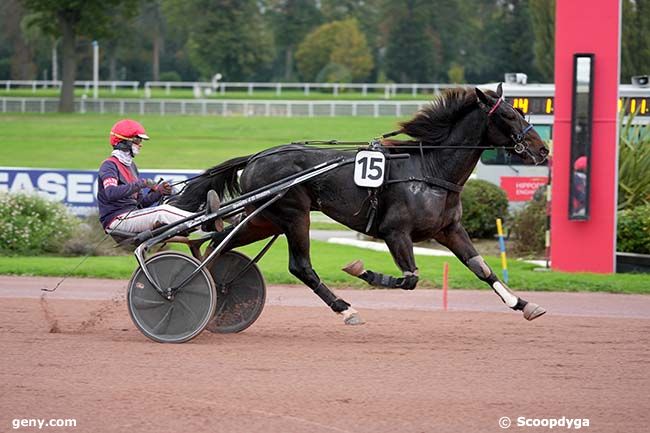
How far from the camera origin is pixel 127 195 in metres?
8.22

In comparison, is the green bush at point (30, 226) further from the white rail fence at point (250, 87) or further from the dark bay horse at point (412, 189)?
the white rail fence at point (250, 87)

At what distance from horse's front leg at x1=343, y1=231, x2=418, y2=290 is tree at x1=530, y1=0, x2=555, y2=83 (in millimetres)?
29840

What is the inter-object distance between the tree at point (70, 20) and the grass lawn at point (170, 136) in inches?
117

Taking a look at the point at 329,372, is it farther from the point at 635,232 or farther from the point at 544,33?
the point at 544,33

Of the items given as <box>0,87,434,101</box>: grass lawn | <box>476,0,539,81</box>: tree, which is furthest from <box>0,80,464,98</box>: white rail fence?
<box>476,0,539,81</box>: tree

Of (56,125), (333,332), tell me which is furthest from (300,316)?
(56,125)

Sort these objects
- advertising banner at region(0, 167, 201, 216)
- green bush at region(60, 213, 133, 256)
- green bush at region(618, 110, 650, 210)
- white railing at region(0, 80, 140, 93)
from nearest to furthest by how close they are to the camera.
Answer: green bush at region(60, 213, 133, 256), green bush at region(618, 110, 650, 210), advertising banner at region(0, 167, 201, 216), white railing at region(0, 80, 140, 93)

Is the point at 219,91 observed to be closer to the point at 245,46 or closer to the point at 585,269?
the point at 245,46

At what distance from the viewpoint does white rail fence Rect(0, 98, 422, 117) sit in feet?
129

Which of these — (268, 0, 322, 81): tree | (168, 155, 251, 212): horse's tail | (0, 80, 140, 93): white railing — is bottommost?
(168, 155, 251, 212): horse's tail

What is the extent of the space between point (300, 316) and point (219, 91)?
42.0 m

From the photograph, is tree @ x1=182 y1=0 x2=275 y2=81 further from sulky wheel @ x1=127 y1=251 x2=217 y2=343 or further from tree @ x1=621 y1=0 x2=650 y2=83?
sulky wheel @ x1=127 y1=251 x2=217 y2=343

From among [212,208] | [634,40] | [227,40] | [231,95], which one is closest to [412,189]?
[212,208]

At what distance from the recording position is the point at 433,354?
7.85 m
